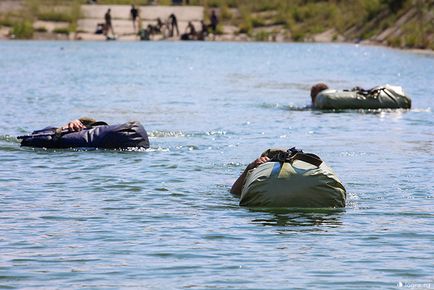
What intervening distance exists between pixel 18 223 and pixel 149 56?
44554 mm

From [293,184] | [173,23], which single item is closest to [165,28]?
[173,23]

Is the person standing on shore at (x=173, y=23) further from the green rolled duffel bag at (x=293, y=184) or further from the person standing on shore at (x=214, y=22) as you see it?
the green rolled duffel bag at (x=293, y=184)

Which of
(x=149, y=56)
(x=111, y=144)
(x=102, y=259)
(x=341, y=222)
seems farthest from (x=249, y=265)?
(x=149, y=56)

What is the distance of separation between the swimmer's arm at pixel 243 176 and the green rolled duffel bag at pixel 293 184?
0.50 metres

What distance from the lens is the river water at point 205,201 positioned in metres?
10.2

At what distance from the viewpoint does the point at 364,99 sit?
25.5 metres

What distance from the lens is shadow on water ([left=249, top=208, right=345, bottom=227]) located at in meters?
12.2

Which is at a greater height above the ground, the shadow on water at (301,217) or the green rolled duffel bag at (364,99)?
the shadow on water at (301,217)

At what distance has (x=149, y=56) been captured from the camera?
186ft

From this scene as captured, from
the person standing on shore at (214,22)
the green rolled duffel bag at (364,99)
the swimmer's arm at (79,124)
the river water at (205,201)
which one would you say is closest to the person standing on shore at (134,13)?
the person standing on shore at (214,22)

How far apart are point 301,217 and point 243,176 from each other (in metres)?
1.36

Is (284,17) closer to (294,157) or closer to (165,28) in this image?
(165,28)

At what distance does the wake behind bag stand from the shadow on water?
5.28 metres

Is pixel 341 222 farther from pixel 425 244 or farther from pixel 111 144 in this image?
pixel 111 144
